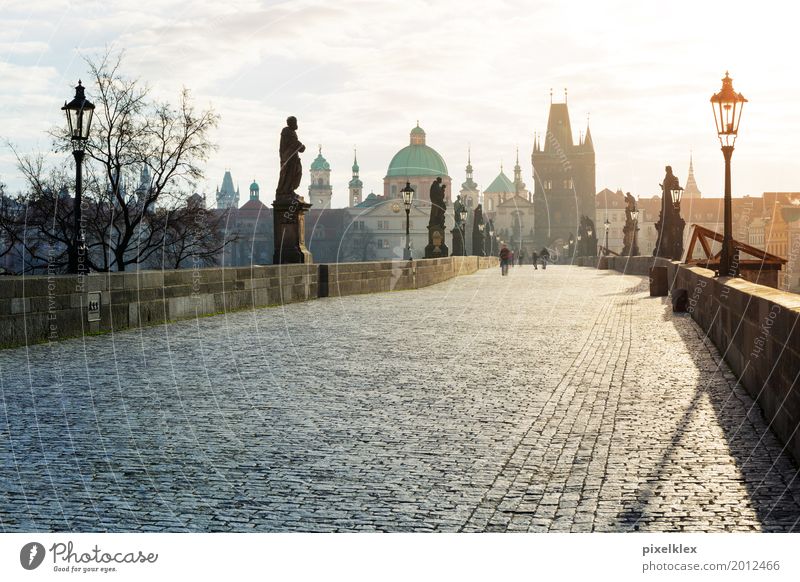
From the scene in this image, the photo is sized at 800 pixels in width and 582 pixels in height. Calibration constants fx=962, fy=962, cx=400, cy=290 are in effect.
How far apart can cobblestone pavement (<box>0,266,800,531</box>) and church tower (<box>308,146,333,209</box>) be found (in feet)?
462

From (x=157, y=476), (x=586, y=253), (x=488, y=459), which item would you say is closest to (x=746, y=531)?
(x=488, y=459)

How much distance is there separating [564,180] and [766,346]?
441 ft

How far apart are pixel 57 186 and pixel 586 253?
197 feet

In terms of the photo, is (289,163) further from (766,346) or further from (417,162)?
(417,162)

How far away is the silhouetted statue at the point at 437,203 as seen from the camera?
3844cm

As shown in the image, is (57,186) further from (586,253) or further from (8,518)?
(586,253)

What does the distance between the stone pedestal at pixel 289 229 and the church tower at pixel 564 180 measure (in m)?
116

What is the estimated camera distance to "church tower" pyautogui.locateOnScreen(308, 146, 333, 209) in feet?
500

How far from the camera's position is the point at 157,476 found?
4863mm

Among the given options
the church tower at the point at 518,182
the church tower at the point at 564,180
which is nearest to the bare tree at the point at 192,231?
the church tower at the point at 564,180

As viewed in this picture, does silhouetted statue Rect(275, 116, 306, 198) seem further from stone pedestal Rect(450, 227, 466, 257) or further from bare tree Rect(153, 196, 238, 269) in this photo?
stone pedestal Rect(450, 227, 466, 257)

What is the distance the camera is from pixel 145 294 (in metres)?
14.0
